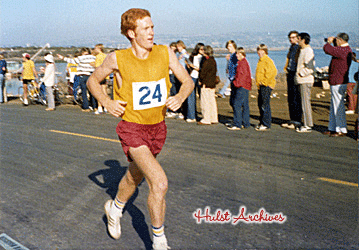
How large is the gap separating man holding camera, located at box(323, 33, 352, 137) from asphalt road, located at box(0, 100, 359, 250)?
1.27 ft

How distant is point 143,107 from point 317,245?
6.98 feet

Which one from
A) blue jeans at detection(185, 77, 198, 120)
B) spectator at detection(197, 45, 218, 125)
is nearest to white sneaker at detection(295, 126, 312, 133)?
spectator at detection(197, 45, 218, 125)

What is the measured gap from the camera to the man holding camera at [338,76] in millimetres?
8586

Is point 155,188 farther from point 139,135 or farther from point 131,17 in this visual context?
point 131,17

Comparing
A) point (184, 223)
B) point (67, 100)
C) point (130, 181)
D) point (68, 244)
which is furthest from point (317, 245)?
point (67, 100)

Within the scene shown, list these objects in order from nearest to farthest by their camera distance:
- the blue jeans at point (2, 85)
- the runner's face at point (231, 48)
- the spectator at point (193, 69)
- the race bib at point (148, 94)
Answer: the race bib at point (148, 94) → the runner's face at point (231, 48) → the spectator at point (193, 69) → the blue jeans at point (2, 85)

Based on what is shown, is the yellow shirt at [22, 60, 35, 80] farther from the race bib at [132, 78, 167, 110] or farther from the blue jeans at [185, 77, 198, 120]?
the race bib at [132, 78, 167, 110]

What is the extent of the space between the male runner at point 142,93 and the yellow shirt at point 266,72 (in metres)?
5.91

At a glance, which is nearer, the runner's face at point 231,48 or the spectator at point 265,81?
the spectator at point 265,81

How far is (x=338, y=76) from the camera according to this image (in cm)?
874

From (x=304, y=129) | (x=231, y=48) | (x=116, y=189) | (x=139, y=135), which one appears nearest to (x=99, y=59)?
(x=231, y=48)

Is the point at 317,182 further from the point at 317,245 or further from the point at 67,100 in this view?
the point at 67,100

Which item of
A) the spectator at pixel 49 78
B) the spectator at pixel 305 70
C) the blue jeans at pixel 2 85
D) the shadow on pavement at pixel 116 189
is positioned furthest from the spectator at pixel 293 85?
the blue jeans at pixel 2 85

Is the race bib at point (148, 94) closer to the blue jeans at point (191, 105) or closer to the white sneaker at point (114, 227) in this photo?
the white sneaker at point (114, 227)
